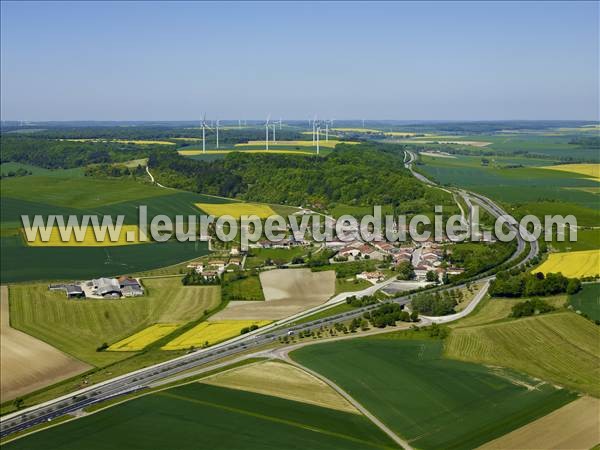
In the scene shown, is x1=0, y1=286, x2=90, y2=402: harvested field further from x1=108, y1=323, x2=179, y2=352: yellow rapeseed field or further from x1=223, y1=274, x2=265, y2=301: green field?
x1=223, y1=274, x2=265, y2=301: green field

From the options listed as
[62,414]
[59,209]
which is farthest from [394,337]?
[59,209]

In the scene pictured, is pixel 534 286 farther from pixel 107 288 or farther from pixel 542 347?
pixel 107 288

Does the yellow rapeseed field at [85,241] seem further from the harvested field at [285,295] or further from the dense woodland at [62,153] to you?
the dense woodland at [62,153]

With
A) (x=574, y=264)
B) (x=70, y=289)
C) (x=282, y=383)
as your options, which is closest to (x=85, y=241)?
(x=70, y=289)

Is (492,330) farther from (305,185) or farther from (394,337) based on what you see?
(305,185)

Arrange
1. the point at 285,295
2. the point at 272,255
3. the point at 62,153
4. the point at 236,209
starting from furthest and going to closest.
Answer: the point at 62,153
the point at 236,209
the point at 272,255
the point at 285,295
